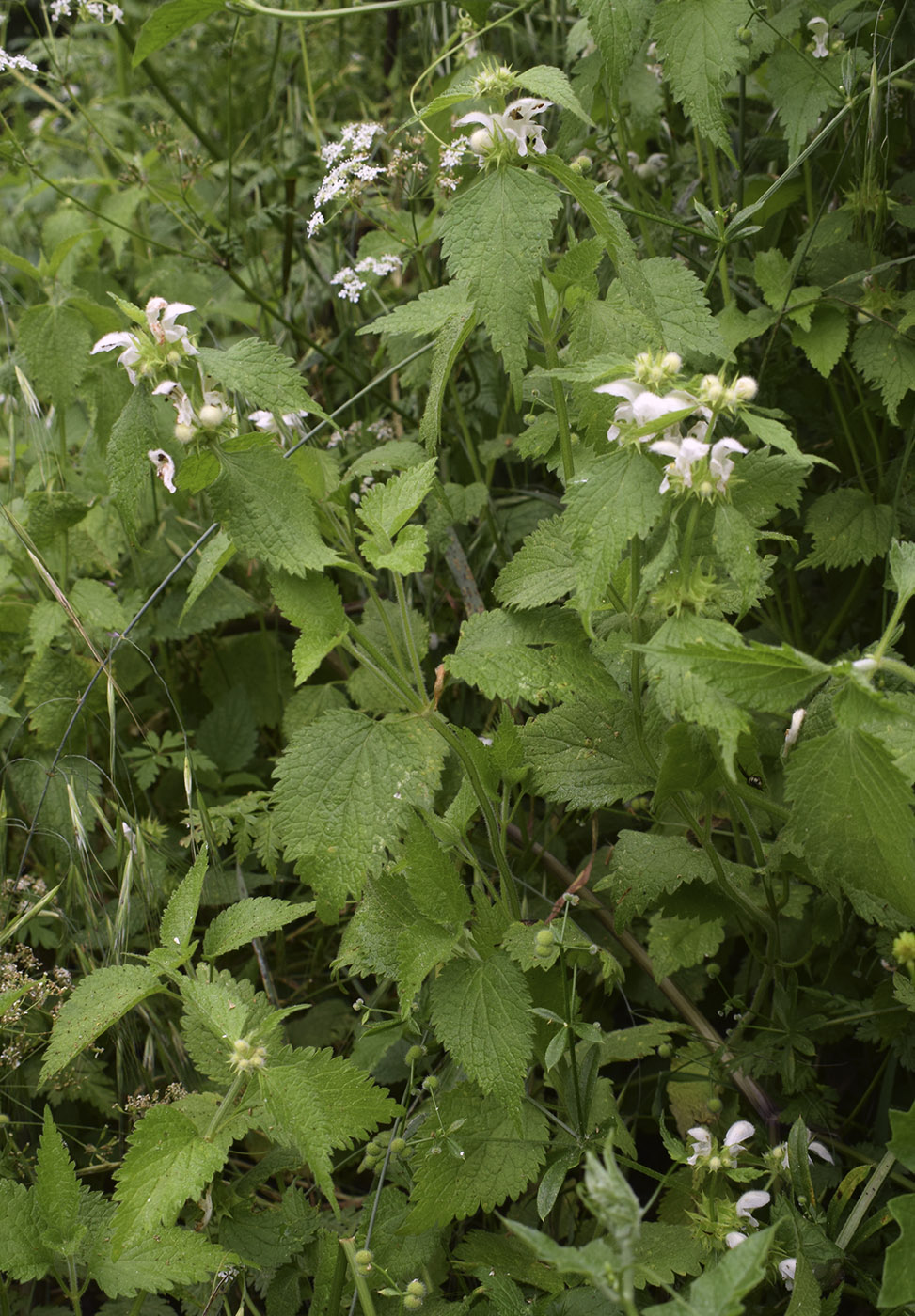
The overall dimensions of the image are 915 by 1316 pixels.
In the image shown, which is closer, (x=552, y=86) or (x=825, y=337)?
(x=552, y=86)

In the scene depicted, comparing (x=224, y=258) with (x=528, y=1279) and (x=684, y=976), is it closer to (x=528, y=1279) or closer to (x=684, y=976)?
(x=684, y=976)

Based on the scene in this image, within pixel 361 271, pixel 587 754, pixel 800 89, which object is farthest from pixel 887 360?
pixel 361 271

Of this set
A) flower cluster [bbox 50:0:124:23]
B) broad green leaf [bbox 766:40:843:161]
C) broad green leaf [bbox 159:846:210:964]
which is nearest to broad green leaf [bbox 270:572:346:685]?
broad green leaf [bbox 159:846:210:964]

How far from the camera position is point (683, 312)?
1265 mm

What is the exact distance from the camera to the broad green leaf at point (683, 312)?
4.07ft

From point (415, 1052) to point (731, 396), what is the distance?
35.5 inches

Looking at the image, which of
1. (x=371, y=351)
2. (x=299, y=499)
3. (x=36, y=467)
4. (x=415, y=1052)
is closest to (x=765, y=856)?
(x=415, y=1052)

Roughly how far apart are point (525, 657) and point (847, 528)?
0.75 m

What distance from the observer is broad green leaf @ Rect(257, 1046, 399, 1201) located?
1.04 meters

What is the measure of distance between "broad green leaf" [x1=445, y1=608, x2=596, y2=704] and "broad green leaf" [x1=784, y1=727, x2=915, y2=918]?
299 mm

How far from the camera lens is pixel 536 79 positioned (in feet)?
3.72

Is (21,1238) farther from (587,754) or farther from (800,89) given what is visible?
(800,89)

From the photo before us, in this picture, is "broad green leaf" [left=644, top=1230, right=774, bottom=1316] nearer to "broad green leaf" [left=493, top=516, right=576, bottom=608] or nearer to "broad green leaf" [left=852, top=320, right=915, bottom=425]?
"broad green leaf" [left=493, top=516, right=576, bottom=608]

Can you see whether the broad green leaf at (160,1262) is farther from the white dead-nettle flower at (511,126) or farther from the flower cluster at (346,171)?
the flower cluster at (346,171)
